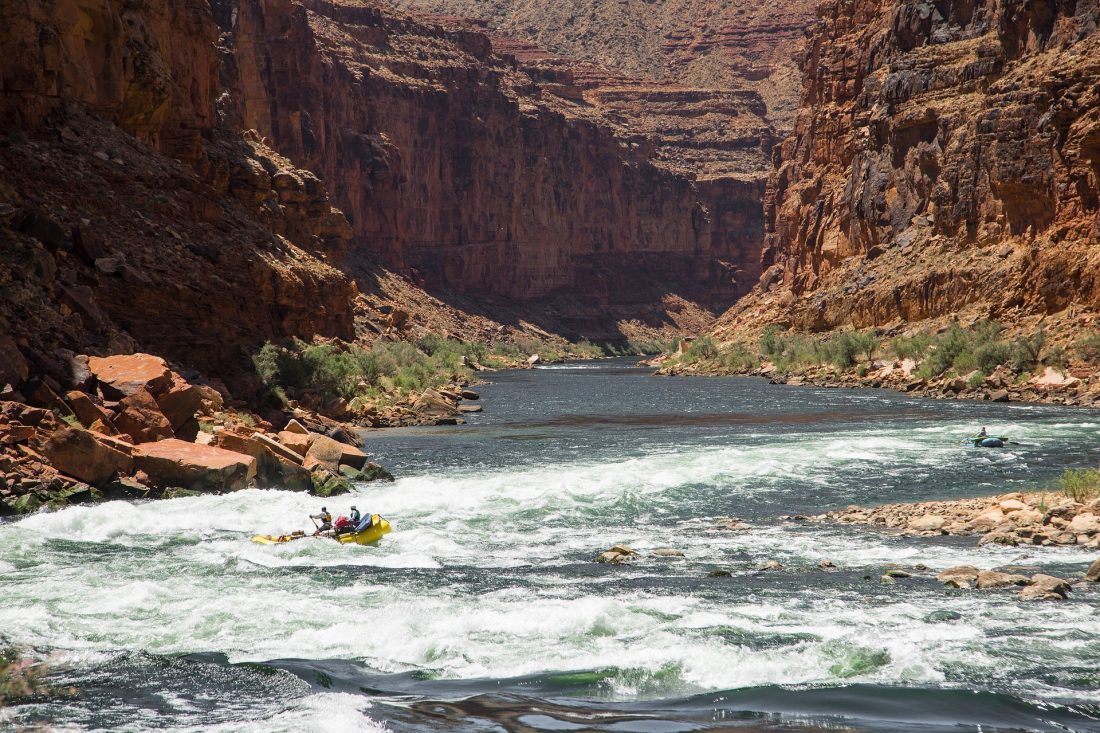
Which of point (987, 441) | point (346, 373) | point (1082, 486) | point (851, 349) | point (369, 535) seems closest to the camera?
point (369, 535)

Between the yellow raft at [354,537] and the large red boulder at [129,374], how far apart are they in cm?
780

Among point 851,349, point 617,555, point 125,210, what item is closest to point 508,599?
point 617,555

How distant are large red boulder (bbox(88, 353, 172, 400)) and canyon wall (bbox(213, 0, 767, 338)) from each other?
88510 mm

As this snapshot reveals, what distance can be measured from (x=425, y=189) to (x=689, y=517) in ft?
477

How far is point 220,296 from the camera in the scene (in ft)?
133

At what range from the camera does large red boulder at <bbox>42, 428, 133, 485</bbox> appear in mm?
23016

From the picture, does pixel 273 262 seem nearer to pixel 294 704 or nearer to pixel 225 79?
pixel 294 704

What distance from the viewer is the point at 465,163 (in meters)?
172

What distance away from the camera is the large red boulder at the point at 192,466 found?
24.7 meters

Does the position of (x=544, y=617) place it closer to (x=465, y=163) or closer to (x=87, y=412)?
(x=87, y=412)

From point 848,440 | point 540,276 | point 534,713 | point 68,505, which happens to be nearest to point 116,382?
point 68,505

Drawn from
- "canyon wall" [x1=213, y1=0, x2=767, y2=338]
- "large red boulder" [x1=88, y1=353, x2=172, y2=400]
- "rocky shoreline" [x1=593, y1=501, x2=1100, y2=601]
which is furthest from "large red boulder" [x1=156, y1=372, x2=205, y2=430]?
"canyon wall" [x1=213, y1=0, x2=767, y2=338]

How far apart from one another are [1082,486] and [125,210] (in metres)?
30.6

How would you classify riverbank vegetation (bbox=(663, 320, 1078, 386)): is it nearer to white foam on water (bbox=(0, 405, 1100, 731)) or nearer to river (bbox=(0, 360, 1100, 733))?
river (bbox=(0, 360, 1100, 733))
